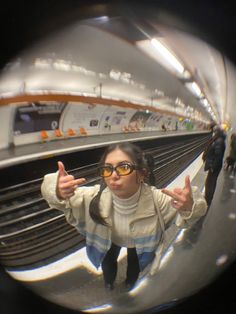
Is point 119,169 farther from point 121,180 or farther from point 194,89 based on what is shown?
point 194,89

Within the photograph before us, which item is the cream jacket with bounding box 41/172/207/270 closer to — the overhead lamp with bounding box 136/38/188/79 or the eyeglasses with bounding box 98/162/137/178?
the eyeglasses with bounding box 98/162/137/178

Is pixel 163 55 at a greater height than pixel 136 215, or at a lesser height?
greater

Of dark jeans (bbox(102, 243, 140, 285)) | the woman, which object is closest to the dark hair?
the woman

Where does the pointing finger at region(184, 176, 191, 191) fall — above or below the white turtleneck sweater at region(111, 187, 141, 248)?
above

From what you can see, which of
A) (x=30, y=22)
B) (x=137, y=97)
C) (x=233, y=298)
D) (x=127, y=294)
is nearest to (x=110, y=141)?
(x=137, y=97)

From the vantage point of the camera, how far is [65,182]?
582mm

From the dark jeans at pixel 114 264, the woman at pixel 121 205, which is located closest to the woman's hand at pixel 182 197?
the woman at pixel 121 205

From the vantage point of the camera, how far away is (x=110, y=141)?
55cm

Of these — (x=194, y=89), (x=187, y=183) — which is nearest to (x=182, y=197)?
(x=187, y=183)

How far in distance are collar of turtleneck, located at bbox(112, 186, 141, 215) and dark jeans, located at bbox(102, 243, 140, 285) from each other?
0.23 feet

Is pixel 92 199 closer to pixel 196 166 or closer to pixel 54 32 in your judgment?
pixel 196 166

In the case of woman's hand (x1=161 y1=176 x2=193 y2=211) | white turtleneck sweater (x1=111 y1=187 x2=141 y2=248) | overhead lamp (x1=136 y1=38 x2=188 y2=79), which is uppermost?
overhead lamp (x1=136 y1=38 x2=188 y2=79)

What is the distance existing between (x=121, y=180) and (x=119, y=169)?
19 millimetres

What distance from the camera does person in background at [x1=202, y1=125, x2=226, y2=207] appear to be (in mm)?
588
